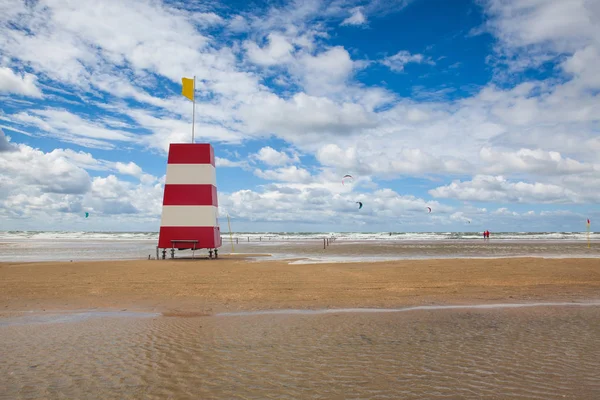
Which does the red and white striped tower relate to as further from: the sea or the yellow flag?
the yellow flag

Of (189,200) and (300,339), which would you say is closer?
(300,339)

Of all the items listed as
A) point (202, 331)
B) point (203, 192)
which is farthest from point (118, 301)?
point (203, 192)

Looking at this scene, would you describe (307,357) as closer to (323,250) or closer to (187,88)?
(187,88)

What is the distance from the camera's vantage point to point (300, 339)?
6.54 m

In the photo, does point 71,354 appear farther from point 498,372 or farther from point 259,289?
point 259,289

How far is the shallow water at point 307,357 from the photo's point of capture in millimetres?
4430

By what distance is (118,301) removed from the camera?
10242mm

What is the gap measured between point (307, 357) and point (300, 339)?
989 millimetres

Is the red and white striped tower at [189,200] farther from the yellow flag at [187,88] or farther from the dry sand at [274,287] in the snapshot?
the dry sand at [274,287]

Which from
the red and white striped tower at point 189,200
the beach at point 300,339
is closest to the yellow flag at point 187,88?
the red and white striped tower at point 189,200

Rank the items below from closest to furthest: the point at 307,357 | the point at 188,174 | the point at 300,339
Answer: the point at 307,357
the point at 300,339
the point at 188,174

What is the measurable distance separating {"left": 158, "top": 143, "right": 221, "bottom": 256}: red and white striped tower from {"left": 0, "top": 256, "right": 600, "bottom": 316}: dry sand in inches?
210

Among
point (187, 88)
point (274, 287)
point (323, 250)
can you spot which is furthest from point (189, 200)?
point (323, 250)

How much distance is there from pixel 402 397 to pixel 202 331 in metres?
3.99
